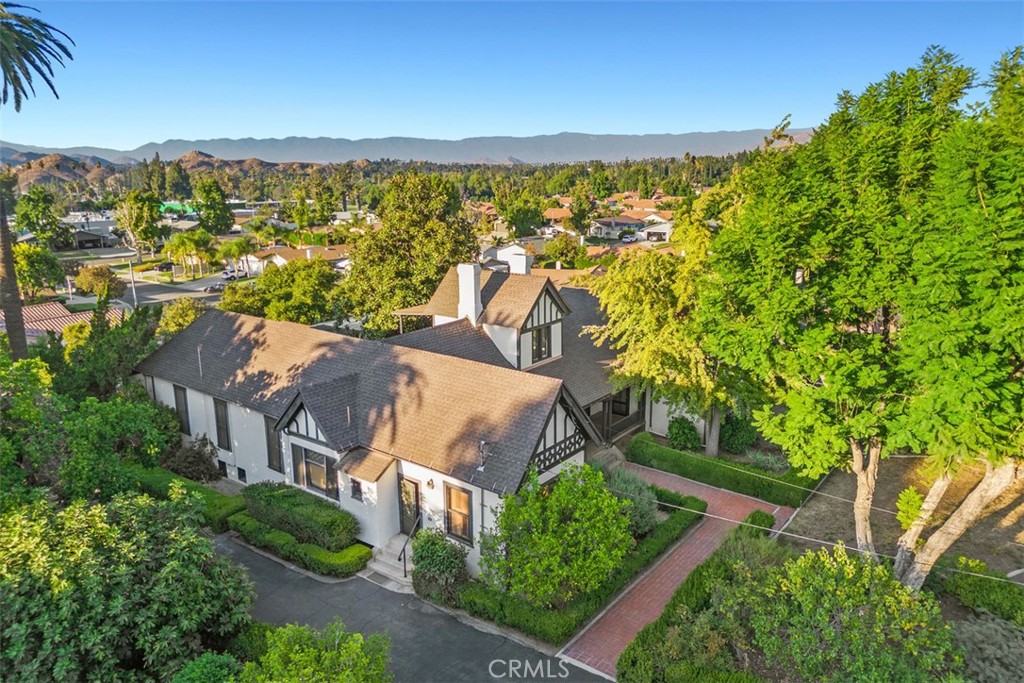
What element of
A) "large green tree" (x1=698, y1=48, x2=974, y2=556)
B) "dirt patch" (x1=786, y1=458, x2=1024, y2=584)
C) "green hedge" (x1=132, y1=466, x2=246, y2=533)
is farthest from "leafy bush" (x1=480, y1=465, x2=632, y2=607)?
"green hedge" (x1=132, y1=466, x2=246, y2=533)

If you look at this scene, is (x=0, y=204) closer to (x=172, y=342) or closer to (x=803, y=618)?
(x=172, y=342)

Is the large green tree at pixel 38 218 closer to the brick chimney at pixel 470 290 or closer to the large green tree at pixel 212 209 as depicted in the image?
the large green tree at pixel 212 209

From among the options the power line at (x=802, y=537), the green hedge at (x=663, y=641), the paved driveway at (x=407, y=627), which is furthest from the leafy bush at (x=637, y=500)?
the paved driveway at (x=407, y=627)

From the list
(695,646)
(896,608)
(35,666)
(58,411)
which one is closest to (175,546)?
(35,666)

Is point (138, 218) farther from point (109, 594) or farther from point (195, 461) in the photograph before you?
point (109, 594)

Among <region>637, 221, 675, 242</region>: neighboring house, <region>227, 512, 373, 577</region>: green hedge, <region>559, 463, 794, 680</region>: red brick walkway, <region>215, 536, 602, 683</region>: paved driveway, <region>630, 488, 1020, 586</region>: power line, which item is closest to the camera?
<region>215, 536, 602, 683</region>: paved driveway

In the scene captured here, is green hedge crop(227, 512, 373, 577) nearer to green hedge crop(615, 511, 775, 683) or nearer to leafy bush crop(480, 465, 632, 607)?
leafy bush crop(480, 465, 632, 607)
